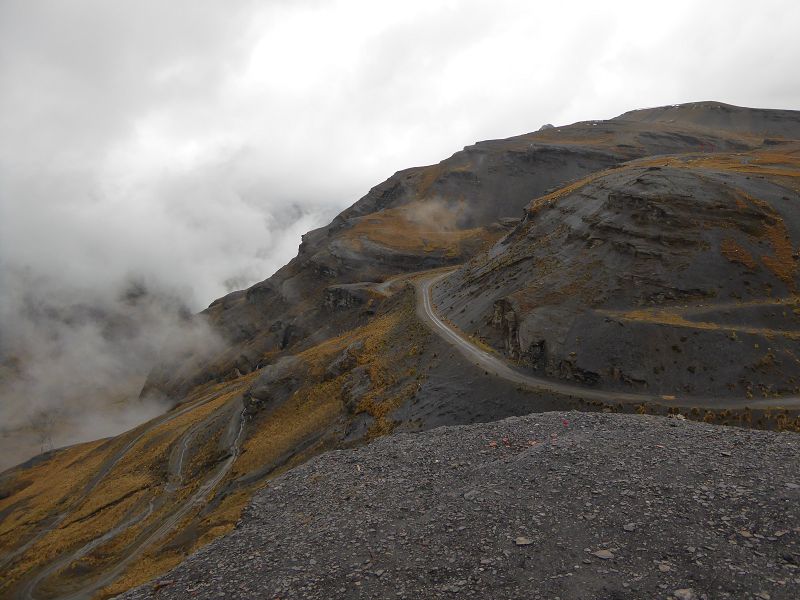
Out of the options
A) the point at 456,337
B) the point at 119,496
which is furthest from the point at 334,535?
the point at 119,496

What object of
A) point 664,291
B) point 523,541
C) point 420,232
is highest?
point 420,232

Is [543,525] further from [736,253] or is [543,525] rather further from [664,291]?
[736,253]

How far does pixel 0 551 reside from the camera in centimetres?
5600

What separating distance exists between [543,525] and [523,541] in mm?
1080

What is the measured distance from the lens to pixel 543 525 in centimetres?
1609

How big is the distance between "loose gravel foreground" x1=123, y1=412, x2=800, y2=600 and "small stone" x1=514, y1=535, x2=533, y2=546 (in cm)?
11

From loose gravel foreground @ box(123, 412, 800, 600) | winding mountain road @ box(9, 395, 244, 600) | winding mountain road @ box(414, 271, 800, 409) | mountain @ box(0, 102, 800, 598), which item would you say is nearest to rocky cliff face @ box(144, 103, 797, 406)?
mountain @ box(0, 102, 800, 598)

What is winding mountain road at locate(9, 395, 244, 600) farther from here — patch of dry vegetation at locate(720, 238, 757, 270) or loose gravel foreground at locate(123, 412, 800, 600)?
patch of dry vegetation at locate(720, 238, 757, 270)

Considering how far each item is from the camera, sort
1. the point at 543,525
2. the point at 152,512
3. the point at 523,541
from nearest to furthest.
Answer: the point at 523,541, the point at 543,525, the point at 152,512

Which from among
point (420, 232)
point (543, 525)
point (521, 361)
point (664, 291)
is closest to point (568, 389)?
point (521, 361)

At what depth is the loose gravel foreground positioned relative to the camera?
43.9 feet

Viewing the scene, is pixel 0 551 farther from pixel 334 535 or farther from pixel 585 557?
pixel 585 557

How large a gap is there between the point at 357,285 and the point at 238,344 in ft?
149

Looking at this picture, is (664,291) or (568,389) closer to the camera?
(568,389)
